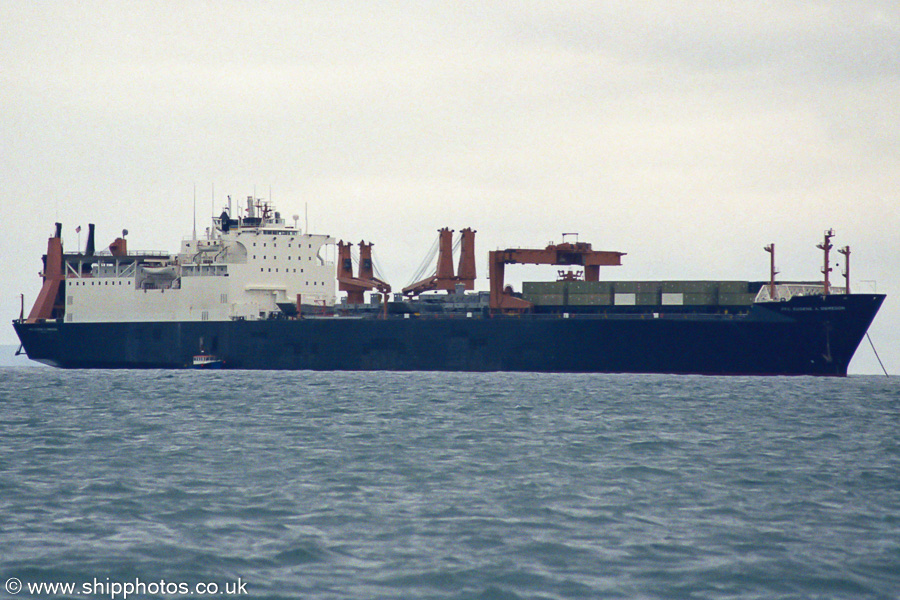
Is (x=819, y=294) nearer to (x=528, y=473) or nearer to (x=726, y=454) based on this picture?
(x=726, y=454)

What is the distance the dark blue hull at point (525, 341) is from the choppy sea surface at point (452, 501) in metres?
14.3

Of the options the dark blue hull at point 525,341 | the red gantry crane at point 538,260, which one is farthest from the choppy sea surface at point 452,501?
the red gantry crane at point 538,260

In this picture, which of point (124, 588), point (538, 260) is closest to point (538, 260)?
point (538, 260)

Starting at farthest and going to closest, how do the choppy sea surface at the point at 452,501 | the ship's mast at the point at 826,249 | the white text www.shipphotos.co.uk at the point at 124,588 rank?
the ship's mast at the point at 826,249, the choppy sea surface at the point at 452,501, the white text www.shipphotos.co.uk at the point at 124,588

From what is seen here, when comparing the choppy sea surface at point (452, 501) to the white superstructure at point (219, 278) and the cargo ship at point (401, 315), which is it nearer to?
the cargo ship at point (401, 315)

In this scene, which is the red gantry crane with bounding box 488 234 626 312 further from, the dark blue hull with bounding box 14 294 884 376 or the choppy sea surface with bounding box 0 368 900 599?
the choppy sea surface with bounding box 0 368 900 599

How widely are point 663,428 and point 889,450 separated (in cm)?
598

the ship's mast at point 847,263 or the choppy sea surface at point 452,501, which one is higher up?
the ship's mast at point 847,263

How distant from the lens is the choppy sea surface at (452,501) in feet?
41.5

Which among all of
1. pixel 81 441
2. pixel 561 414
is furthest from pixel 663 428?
pixel 81 441

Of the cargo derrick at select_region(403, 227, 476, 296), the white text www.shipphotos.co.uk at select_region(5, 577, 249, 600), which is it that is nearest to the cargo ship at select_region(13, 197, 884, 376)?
the cargo derrick at select_region(403, 227, 476, 296)

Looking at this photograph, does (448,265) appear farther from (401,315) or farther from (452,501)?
(452,501)

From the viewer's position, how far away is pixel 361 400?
120 feet
